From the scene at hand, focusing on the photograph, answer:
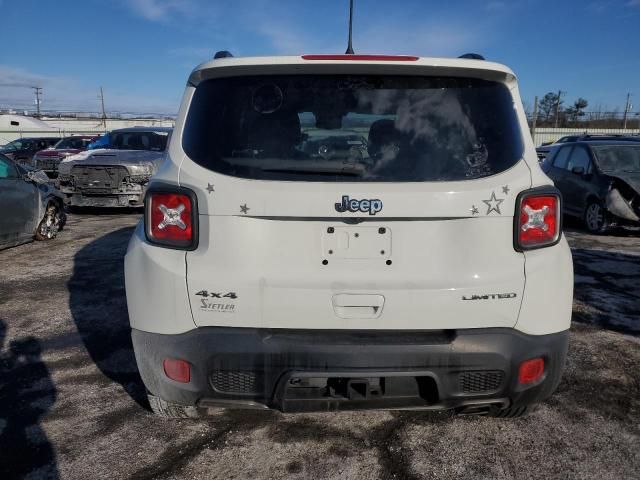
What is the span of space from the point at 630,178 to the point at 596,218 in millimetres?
851

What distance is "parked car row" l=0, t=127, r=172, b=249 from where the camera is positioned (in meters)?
7.23

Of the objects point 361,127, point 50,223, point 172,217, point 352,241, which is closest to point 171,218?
point 172,217

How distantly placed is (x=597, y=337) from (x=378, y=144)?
118 inches

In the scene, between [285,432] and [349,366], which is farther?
[285,432]

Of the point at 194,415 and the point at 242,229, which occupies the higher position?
the point at 242,229

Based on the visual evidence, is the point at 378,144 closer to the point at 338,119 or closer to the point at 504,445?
the point at 338,119

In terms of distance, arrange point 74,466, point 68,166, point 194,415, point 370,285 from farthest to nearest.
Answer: point 68,166 → point 194,415 → point 74,466 → point 370,285

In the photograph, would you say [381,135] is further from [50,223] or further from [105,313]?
[50,223]

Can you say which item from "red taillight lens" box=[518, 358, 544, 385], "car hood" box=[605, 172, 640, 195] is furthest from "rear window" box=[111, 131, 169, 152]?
"red taillight lens" box=[518, 358, 544, 385]

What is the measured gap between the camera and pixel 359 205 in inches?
83.1

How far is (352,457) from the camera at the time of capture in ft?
8.30

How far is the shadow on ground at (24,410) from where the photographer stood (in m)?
2.47

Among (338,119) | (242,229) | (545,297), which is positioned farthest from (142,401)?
(545,297)

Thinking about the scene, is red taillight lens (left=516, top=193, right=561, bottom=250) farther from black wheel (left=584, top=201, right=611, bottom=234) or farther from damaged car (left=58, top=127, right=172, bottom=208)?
damaged car (left=58, top=127, right=172, bottom=208)
